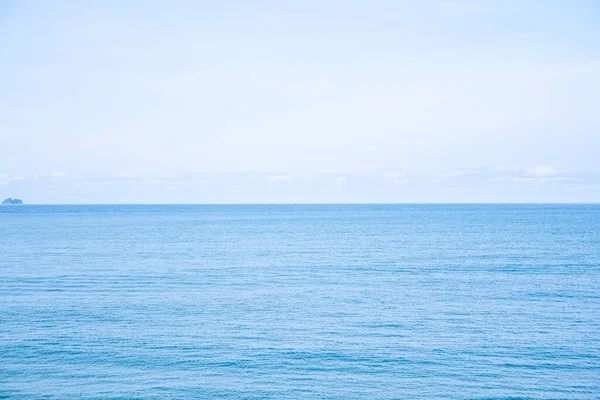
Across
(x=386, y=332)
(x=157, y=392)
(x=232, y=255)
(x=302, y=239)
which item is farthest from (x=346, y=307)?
(x=302, y=239)

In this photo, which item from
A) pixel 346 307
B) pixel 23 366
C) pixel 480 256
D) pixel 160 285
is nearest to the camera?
pixel 23 366

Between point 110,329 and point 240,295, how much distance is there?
39.4 ft

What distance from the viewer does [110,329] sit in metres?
31.8

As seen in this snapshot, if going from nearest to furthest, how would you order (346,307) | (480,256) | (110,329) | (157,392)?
(157,392), (110,329), (346,307), (480,256)

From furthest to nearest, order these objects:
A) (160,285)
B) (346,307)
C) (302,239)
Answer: (302,239), (160,285), (346,307)

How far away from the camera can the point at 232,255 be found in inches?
2739

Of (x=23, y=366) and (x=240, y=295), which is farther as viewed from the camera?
(x=240, y=295)

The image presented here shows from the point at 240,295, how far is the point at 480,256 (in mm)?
36554

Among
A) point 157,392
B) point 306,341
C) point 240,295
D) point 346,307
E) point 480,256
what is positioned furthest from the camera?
point 480,256

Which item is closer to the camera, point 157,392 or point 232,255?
point 157,392

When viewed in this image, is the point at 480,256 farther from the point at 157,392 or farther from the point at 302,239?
the point at 157,392

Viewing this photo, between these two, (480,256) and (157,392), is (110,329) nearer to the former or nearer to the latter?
(157,392)

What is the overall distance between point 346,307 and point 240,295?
8.83 metres

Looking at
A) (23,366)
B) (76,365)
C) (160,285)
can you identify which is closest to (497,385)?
(76,365)
